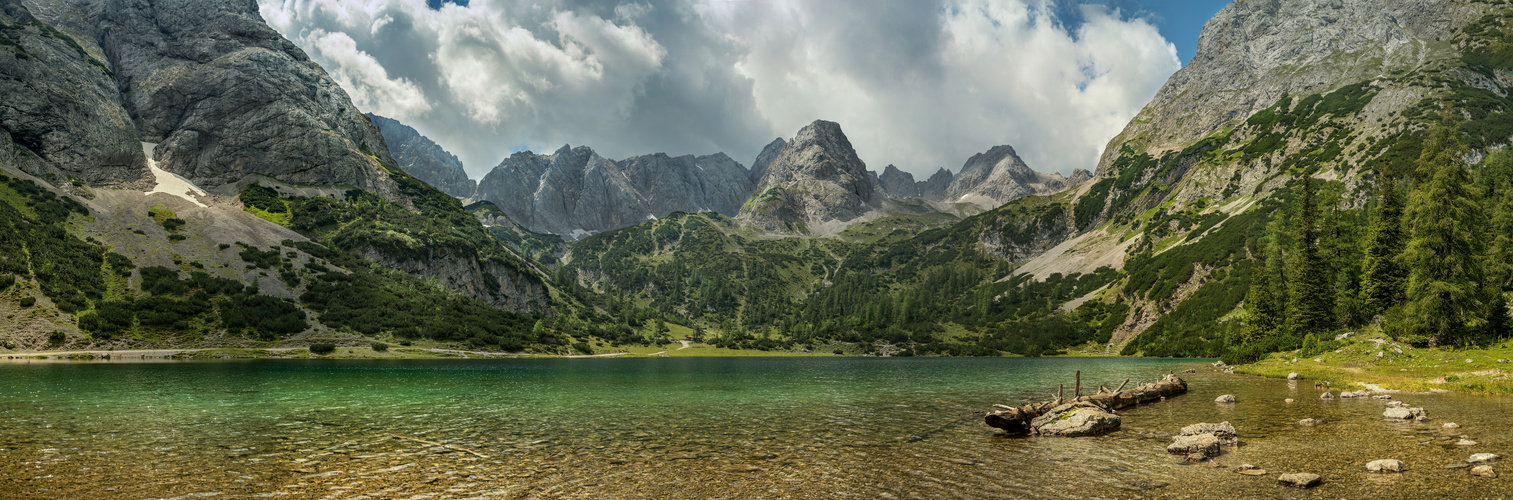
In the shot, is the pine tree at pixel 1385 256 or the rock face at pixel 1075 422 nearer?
the rock face at pixel 1075 422

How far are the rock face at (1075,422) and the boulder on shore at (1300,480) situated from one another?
1204 centimetres

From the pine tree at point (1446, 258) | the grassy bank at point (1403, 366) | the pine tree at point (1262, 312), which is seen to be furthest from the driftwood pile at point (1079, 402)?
the pine tree at point (1262, 312)

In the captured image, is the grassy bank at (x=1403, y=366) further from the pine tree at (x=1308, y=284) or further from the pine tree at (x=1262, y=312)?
the pine tree at (x=1262, y=312)

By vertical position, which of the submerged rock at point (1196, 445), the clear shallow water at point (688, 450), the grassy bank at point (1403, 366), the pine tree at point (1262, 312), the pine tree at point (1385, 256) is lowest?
the clear shallow water at point (688, 450)

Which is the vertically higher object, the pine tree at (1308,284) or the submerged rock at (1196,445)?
the pine tree at (1308,284)

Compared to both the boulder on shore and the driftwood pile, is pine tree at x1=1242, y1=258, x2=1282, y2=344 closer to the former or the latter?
the driftwood pile

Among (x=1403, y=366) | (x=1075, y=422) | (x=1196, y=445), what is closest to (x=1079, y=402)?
(x=1075, y=422)

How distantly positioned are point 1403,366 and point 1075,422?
45.6 m

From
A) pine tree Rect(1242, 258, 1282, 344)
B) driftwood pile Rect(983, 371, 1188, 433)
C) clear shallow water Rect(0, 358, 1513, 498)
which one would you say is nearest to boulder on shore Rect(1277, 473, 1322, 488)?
clear shallow water Rect(0, 358, 1513, 498)

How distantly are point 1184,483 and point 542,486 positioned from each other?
69.5ft

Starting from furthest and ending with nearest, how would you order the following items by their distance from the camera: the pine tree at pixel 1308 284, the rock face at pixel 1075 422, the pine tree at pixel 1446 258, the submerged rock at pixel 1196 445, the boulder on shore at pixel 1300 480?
the pine tree at pixel 1308 284 → the pine tree at pixel 1446 258 → the rock face at pixel 1075 422 → the submerged rock at pixel 1196 445 → the boulder on shore at pixel 1300 480

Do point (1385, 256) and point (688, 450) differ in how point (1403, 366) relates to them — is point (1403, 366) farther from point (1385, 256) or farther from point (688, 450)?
point (688, 450)

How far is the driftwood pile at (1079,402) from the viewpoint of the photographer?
32500 millimetres

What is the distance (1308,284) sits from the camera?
252 ft
